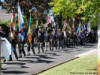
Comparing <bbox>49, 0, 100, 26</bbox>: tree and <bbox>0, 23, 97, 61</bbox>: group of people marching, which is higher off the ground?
<bbox>49, 0, 100, 26</bbox>: tree

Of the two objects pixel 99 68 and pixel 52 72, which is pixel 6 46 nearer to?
pixel 52 72

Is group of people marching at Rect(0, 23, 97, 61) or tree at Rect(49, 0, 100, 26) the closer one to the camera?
tree at Rect(49, 0, 100, 26)

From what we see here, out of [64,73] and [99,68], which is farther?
[64,73]

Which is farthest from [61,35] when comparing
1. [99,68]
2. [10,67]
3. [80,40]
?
[99,68]

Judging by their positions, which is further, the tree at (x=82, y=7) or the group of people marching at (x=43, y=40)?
the group of people marching at (x=43, y=40)

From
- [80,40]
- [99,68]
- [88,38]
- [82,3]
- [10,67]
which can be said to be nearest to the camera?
[99,68]

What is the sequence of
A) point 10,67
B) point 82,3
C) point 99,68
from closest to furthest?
point 99,68, point 82,3, point 10,67

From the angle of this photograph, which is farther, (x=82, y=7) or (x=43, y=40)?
(x=43, y=40)

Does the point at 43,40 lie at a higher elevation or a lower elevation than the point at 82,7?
lower

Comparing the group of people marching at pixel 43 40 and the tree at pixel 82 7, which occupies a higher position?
the tree at pixel 82 7

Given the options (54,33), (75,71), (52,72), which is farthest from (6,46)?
(54,33)

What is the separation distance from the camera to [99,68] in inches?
254

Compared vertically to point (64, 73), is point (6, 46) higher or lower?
higher

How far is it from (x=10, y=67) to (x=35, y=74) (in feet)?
8.20
